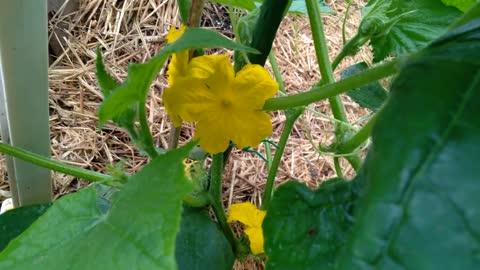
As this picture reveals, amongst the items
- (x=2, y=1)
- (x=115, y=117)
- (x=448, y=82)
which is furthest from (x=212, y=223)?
(x=448, y=82)

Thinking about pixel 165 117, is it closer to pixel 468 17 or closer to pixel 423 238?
pixel 468 17


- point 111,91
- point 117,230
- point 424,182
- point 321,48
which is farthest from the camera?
point 321,48

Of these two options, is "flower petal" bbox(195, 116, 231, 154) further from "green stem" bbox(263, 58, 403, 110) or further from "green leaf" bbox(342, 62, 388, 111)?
"green leaf" bbox(342, 62, 388, 111)

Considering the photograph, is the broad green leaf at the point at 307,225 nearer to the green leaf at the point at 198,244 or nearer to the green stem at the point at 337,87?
the green stem at the point at 337,87

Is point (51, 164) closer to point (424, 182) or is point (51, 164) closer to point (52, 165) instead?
point (52, 165)

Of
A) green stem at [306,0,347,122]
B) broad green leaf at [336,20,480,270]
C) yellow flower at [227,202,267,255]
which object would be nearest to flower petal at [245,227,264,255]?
yellow flower at [227,202,267,255]

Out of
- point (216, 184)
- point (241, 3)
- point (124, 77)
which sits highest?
point (241, 3)

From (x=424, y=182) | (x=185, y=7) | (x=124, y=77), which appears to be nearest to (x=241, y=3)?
(x=185, y=7)

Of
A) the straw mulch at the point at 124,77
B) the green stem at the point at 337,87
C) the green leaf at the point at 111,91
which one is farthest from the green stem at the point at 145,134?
the straw mulch at the point at 124,77
